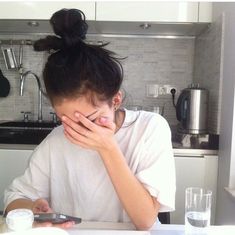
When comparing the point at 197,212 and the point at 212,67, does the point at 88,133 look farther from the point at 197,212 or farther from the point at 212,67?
the point at 212,67

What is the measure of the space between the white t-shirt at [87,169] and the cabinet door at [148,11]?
1.11m

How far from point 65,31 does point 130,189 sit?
454mm


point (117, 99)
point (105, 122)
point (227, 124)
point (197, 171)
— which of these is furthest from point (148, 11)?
point (105, 122)

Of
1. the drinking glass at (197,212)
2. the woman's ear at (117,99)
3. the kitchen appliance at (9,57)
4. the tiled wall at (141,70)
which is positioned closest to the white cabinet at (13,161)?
the tiled wall at (141,70)

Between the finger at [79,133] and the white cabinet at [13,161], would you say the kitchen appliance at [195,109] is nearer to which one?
the white cabinet at [13,161]

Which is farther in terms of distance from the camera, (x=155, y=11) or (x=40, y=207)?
(x=155, y=11)

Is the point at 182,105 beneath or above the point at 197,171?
above

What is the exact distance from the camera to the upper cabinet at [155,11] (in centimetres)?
191

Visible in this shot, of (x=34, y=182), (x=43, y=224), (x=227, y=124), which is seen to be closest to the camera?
(x=43, y=224)

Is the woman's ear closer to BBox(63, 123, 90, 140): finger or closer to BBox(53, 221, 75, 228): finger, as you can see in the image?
BBox(63, 123, 90, 140): finger

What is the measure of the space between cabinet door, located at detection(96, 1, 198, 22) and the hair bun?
118 centimetres

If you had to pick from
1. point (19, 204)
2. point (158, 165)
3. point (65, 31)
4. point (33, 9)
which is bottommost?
point (19, 204)

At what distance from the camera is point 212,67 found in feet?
6.13

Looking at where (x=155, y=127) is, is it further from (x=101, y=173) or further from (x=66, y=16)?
(x=66, y=16)
